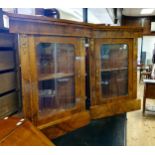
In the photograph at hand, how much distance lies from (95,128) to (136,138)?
4.46 ft

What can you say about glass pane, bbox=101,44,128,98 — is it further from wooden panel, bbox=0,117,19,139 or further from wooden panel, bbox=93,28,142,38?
wooden panel, bbox=0,117,19,139

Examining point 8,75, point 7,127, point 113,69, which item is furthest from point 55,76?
point 113,69

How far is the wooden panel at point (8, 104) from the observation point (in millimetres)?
1269

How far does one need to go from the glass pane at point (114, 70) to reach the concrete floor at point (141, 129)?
125cm

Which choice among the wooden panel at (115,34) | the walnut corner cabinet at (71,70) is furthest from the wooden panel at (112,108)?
the wooden panel at (115,34)

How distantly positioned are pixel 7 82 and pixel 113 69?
97 centimetres

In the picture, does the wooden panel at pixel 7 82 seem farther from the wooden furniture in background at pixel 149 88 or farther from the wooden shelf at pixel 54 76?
the wooden furniture in background at pixel 149 88

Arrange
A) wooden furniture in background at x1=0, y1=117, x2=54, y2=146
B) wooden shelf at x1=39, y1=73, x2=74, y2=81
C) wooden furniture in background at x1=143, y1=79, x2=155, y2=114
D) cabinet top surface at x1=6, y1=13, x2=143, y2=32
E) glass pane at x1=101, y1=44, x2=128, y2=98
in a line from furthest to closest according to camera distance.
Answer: wooden furniture in background at x1=143, y1=79, x2=155, y2=114 → glass pane at x1=101, y1=44, x2=128, y2=98 → wooden shelf at x1=39, y1=73, x2=74, y2=81 → cabinet top surface at x1=6, y1=13, x2=143, y2=32 → wooden furniture in background at x1=0, y1=117, x2=54, y2=146

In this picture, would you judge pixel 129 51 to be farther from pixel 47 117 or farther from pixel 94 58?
pixel 47 117

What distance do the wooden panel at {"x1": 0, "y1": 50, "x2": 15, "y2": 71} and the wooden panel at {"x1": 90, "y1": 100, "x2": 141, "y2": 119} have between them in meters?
0.76

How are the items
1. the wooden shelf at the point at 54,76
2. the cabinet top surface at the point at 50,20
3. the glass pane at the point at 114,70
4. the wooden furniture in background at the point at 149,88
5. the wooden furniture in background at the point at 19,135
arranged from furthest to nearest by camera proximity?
the wooden furniture in background at the point at 149,88, the glass pane at the point at 114,70, the wooden shelf at the point at 54,76, the cabinet top surface at the point at 50,20, the wooden furniture in background at the point at 19,135

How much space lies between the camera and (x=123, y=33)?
1.84 meters

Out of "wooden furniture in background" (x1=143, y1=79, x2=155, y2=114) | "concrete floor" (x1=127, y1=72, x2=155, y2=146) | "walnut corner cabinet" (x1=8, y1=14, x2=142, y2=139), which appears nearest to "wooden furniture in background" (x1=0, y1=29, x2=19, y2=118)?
"walnut corner cabinet" (x1=8, y1=14, x2=142, y2=139)

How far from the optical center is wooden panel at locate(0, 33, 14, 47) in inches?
49.2
